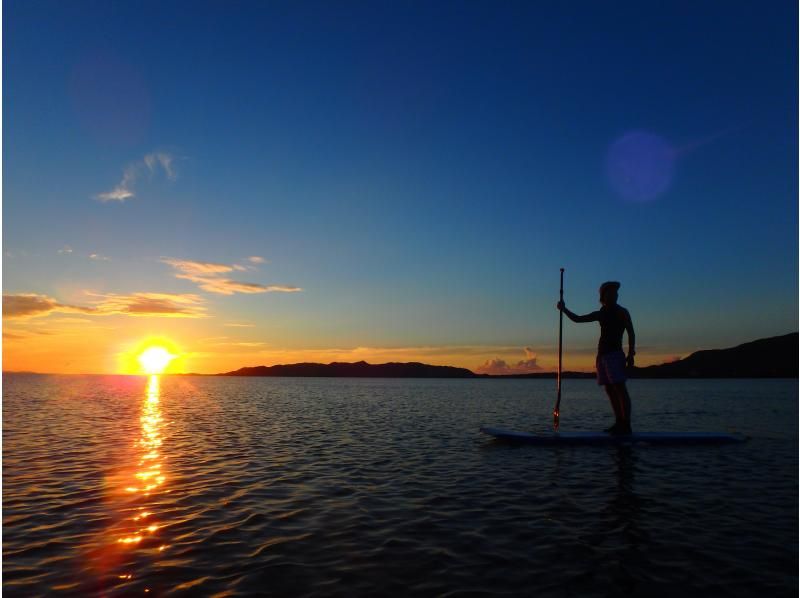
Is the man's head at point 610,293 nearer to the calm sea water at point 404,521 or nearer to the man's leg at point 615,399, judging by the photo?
the man's leg at point 615,399

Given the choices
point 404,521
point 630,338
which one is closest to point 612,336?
point 630,338

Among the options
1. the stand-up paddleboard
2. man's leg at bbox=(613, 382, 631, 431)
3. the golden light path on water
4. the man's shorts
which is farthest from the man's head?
the golden light path on water

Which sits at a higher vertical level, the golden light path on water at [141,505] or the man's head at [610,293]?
the man's head at [610,293]

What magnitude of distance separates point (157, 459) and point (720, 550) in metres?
17.0

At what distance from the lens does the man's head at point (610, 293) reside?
1925 cm

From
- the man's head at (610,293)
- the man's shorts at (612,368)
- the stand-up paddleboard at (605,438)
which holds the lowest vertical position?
the stand-up paddleboard at (605,438)

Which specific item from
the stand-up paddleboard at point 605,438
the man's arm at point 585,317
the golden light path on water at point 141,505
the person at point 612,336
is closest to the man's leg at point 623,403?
the person at point 612,336

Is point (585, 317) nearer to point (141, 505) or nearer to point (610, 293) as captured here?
point (610, 293)

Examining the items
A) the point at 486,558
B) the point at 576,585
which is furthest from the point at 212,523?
the point at 576,585

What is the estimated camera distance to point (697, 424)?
32125mm

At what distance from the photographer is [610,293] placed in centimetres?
1925

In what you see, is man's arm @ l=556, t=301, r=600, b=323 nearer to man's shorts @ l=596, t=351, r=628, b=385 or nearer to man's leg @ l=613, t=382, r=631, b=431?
man's shorts @ l=596, t=351, r=628, b=385

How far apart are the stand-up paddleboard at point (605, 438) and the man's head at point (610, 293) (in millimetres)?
A: 5185

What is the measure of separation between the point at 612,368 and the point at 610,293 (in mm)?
2773
